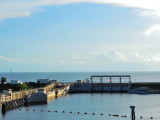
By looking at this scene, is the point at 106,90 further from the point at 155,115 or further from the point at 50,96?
the point at 155,115

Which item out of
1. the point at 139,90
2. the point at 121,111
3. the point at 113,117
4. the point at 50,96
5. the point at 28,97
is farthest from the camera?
the point at 139,90

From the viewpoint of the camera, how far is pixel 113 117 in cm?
7206

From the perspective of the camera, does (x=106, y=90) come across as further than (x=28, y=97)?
Yes

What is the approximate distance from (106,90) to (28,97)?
4960 cm

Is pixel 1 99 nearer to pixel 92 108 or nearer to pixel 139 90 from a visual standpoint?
pixel 92 108

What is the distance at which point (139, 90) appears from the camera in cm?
13050

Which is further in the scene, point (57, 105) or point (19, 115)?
point (57, 105)

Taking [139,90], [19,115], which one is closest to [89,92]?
[139,90]

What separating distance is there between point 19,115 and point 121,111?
20.9 meters

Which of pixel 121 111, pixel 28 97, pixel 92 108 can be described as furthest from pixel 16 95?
pixel 121 111

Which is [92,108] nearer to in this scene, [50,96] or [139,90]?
[50,96]

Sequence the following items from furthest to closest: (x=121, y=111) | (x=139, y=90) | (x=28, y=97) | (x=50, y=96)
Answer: (x=139, y=90) → (x=50, y=96) → (x=28, y=97) → (x=121, y=111)

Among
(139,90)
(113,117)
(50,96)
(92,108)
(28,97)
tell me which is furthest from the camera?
(139,90)

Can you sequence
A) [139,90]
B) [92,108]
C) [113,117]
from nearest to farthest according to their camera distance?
1. [113,117]
2. [92,108]
3. [139,90]
